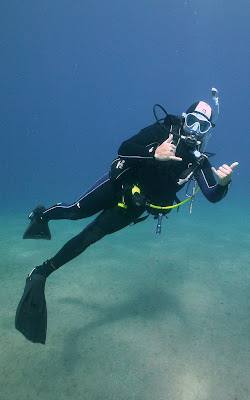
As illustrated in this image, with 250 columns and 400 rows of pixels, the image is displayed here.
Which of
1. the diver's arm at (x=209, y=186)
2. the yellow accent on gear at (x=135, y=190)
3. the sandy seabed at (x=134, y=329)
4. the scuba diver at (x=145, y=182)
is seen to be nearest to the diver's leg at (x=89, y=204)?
the scuba diver at (x=145, y=182)

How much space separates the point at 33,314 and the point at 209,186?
297 centimetres

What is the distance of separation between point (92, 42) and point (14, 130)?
6511 centimetres

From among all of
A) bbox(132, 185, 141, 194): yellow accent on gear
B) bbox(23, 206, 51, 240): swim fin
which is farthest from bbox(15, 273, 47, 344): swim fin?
bbox(132, 185, 141, 194): yellow accent on gear

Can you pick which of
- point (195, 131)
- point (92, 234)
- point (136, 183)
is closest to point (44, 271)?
point (92, 234)

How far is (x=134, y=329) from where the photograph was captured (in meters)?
3.65

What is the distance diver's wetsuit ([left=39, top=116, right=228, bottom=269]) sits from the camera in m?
3.46

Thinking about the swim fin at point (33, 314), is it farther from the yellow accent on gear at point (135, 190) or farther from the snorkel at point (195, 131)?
the snorkel at point (195, 131)

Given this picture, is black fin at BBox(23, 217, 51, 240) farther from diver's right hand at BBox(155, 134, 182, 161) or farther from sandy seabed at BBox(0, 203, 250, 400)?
diver's right hand at BBox(155, 134, 182, 161)

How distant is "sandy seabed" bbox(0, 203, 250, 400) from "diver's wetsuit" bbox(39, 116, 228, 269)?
119 centimetres

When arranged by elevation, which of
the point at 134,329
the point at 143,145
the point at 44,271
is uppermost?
the point at 143,145

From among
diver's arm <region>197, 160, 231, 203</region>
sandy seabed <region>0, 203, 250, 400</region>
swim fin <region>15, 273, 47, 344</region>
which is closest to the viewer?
sandy seabed <region>0, 203, 250, 400</region>

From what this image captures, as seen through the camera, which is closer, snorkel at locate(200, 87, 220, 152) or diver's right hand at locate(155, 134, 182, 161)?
diver's right hand at locate(155, 134, 182, 161)

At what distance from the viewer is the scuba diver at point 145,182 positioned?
326cm

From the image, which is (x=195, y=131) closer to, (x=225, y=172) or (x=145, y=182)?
(x=225, y=172)
